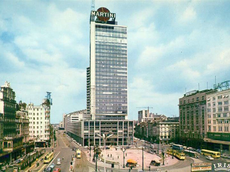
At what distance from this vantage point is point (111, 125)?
5940 inches

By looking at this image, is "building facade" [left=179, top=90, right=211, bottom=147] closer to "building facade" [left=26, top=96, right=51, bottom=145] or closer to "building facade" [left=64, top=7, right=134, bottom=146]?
"building facade" [left=64, top=7, right=134, bottom=146]

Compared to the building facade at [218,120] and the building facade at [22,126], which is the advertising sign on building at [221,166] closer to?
the building facade at [218,120]

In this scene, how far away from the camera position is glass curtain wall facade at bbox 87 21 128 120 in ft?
511

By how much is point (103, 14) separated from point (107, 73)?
44.0 metres

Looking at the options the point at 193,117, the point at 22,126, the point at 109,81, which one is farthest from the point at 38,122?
the point at 193,117

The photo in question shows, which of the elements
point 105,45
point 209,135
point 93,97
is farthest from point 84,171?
point 105,45

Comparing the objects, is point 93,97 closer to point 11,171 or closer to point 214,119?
point 214,119

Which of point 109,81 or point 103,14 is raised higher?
point 103,14

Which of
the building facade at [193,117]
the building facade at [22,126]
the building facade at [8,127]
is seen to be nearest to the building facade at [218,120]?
the building facade at [193,117]

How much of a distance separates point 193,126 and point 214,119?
17.1 meters

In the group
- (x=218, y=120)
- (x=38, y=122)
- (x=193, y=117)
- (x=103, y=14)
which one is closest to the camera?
(x=218, y=120)

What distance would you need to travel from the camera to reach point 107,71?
15725 centimetres

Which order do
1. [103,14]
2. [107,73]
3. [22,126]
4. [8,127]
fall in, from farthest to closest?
1. [103,14]
2. [107,73]
3. [22,126]
4. [8,127]

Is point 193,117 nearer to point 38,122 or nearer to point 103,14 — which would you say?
point 38,122
